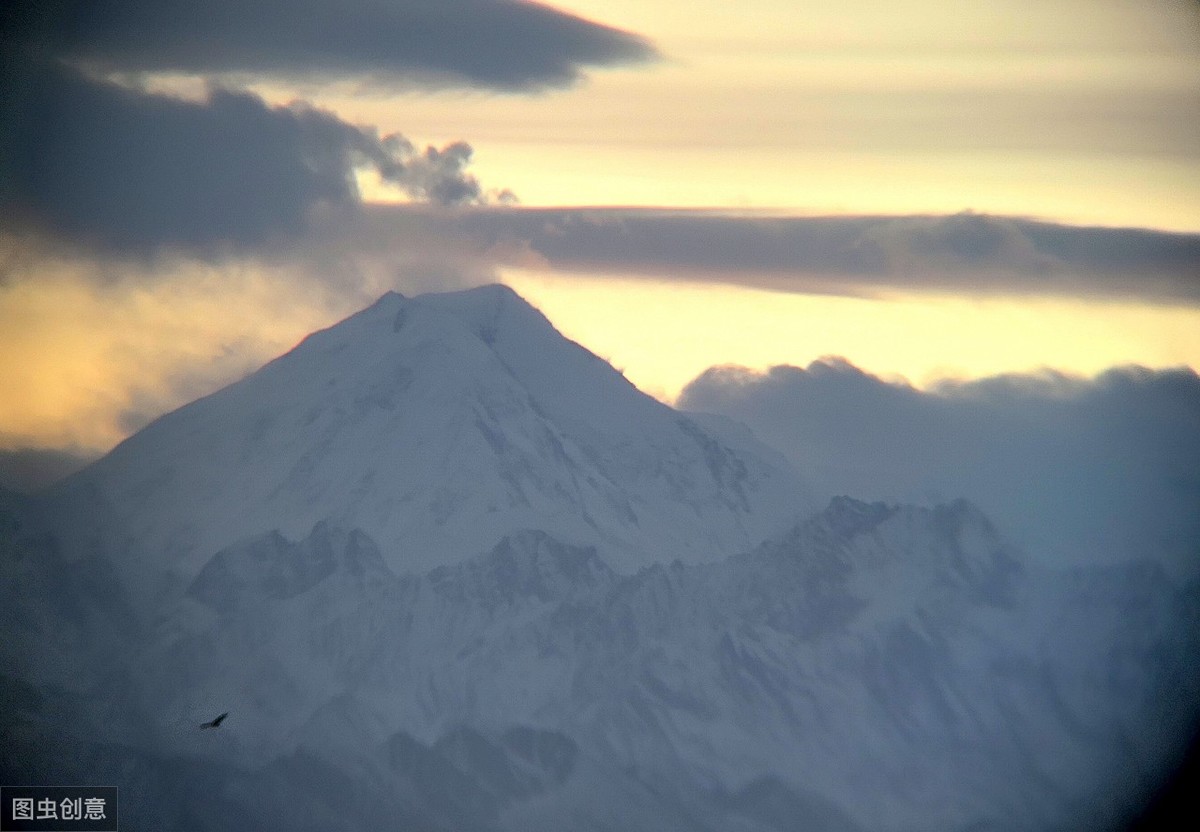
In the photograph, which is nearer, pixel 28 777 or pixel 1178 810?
pixel 1178 810

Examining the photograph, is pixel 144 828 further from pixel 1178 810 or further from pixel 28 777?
pixel 1178 810

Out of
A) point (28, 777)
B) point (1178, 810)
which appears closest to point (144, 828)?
point (28, 777)

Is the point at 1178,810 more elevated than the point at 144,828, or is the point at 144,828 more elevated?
the point at 1178,810

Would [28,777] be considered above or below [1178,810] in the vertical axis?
below

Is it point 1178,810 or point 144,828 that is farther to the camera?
point 144,828
